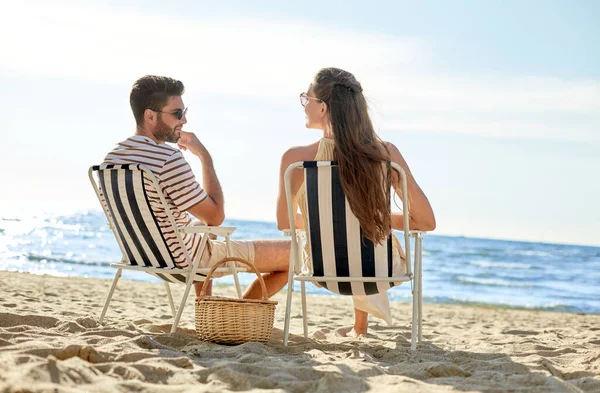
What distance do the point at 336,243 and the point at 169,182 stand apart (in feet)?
3.09

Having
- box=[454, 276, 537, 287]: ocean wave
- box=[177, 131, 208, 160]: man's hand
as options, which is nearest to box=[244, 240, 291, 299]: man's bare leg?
box=[177, 131, 208, 160]: man's hand

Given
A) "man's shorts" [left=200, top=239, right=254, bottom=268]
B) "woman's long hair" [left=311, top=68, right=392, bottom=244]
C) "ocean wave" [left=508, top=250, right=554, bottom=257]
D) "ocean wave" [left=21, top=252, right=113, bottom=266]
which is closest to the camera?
"woman's long hair" [left=311, top=68, right=392, bottom=244]

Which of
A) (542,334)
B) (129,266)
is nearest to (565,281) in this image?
(542,334)

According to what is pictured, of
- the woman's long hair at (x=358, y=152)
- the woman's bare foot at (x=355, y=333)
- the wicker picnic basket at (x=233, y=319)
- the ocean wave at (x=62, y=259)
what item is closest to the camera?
the woman's long hair at (x=358, y=152)

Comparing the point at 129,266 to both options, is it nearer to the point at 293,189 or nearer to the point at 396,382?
the point at 293,189

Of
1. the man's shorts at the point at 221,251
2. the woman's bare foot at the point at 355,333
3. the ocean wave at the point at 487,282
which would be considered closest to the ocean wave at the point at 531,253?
the ocean wave at the point at 487,282

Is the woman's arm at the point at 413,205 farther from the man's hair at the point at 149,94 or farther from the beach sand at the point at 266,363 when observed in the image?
the man's hair at the point at 149,94

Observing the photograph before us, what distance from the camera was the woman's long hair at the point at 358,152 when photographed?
11.7ft

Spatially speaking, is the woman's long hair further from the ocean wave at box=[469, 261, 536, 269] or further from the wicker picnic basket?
the ocean wave at box=[469, 261, 536, 269]

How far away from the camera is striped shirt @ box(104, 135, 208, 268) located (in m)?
3.89

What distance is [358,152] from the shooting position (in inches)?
142

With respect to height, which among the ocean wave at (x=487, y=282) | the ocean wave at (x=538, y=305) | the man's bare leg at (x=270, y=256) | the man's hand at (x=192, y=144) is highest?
the man's hand at (x=192, y=144)

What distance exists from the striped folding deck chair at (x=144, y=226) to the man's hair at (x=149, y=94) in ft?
1.37

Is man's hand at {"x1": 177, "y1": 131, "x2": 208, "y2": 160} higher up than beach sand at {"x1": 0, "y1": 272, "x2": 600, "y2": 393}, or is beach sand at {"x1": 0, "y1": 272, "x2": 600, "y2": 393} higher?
man's hand at {"x1": 177, "y1": 131, "x2": 208, "y2": 160}
